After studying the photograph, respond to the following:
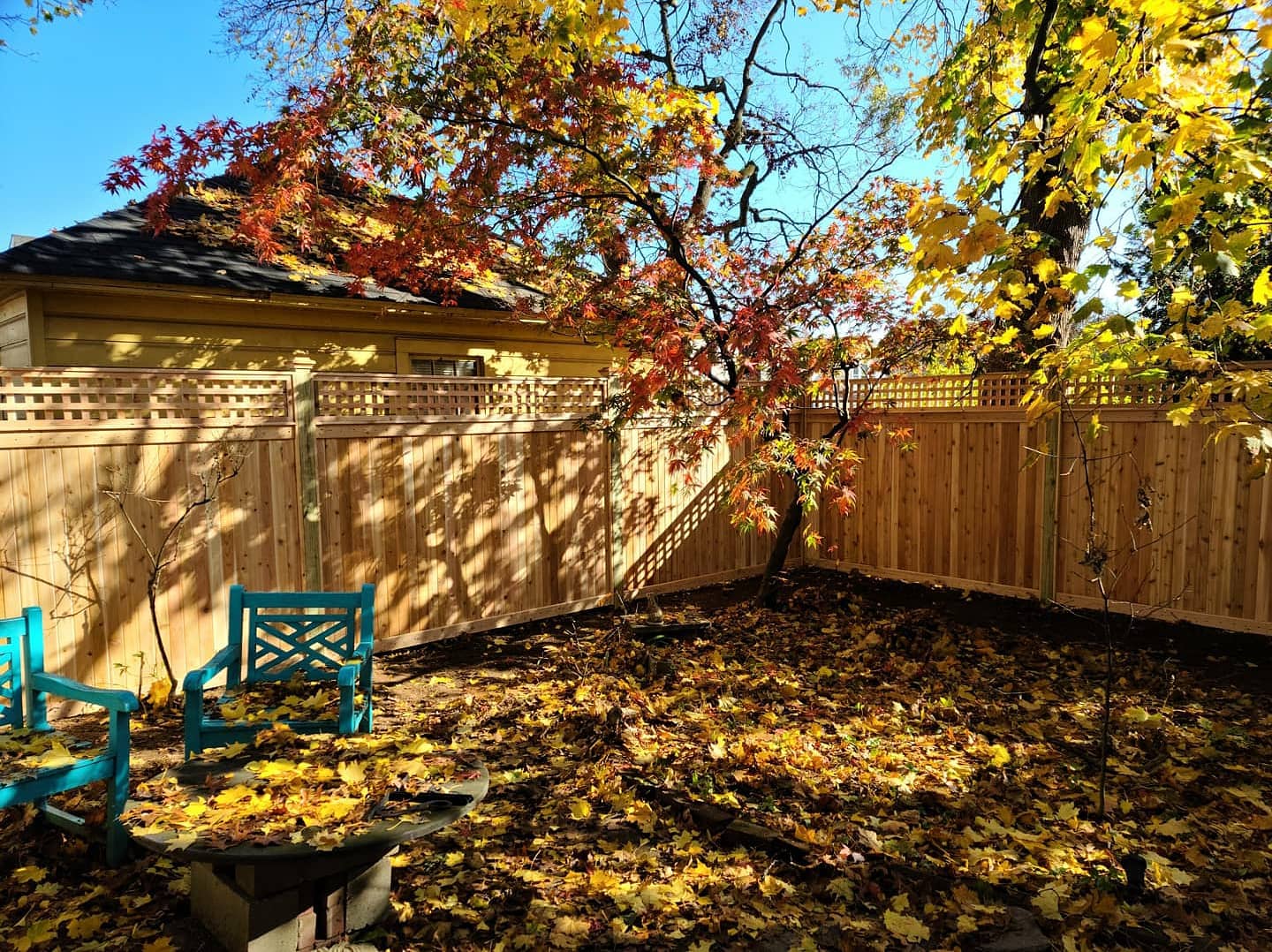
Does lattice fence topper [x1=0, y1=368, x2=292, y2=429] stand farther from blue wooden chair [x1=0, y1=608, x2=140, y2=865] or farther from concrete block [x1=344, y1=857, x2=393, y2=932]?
concrete block [x1=344, y1=857, x2=393, y2=932]

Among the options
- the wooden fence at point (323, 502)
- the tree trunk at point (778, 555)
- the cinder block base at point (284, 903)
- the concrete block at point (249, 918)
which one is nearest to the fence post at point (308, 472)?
the wooden fence at point (323, 502)

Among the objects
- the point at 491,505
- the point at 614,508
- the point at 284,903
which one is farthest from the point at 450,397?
the point at 284,903

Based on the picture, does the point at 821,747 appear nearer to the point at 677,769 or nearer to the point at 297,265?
the point at 677,769

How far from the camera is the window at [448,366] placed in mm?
7859

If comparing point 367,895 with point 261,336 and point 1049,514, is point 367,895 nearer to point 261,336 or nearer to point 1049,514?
point 261,336

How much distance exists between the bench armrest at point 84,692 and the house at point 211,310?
3.55 metres

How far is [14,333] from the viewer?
20.1ft

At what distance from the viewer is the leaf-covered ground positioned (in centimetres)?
254

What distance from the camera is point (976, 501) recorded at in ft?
23.7

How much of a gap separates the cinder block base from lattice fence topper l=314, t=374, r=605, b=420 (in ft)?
11.4

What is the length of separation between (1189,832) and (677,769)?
2.17 metres

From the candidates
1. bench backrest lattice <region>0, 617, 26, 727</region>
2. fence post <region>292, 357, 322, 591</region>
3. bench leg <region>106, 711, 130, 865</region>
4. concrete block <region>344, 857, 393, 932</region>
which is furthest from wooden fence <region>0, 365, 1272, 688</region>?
concrete block <region>344, 857, 393, 932</region>

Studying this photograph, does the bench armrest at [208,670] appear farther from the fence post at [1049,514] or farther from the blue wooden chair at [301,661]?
the fence post at [1049,514]

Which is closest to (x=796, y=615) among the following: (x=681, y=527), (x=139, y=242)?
(x=681, y=527)
